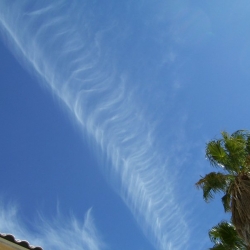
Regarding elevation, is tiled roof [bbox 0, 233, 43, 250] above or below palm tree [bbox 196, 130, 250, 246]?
below

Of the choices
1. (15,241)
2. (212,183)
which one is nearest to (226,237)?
(212,183)

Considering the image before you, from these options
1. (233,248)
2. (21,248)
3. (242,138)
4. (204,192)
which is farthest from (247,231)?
(21,248)

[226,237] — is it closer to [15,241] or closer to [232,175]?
[232,175]

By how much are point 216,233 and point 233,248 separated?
0.79 m

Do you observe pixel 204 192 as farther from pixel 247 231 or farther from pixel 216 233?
pixel 247 231

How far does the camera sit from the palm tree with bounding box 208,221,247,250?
12.1m

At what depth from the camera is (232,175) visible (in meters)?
12.8

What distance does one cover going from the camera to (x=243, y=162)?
12.8 meters

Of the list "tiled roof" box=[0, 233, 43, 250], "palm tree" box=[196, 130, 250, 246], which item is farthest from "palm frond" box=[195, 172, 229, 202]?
"tiled roof" box=[0, 233, 43, 250]

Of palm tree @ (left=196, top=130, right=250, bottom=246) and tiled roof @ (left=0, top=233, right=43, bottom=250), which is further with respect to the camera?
palm tree @ (left=196, top=130, right=250, bottom=246)

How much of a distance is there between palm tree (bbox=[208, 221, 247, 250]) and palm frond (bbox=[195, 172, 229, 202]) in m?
0.98

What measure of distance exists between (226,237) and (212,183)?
1722mm

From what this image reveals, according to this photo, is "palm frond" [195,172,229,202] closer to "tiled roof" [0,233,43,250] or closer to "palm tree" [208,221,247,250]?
"palm tree" [208,221,247,250]

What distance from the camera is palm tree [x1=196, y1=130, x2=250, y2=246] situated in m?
11.6
